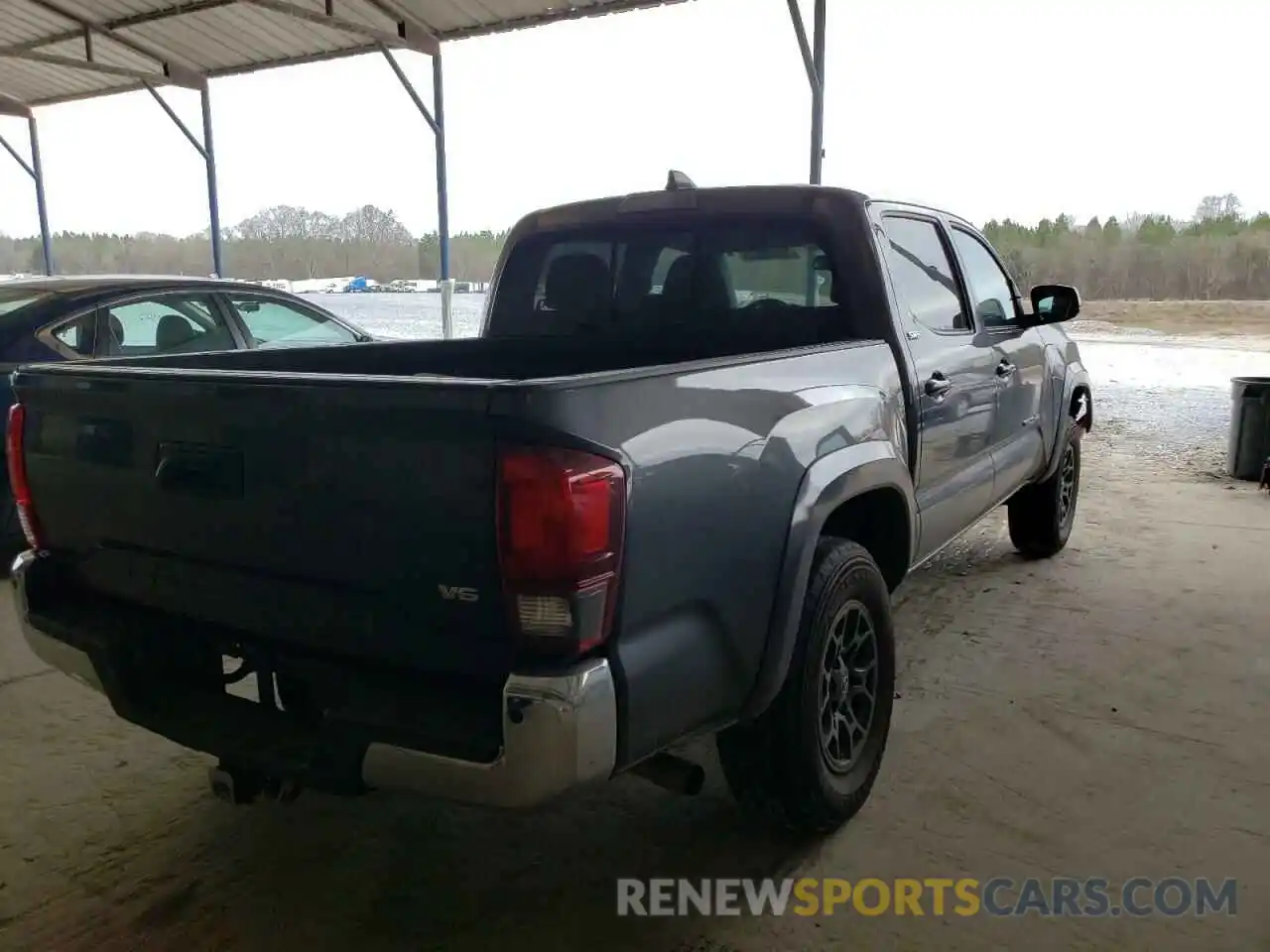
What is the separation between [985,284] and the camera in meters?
4.26

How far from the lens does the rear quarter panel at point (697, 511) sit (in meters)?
1.74

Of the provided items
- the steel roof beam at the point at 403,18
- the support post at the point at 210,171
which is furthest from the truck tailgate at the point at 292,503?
the support post at the point at 210,171

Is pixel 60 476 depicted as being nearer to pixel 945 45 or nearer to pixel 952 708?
pixel 952 708

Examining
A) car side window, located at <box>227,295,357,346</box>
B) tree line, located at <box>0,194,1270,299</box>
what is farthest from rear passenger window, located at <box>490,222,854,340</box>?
tree line, located at <box>0,194,1270,299</box>

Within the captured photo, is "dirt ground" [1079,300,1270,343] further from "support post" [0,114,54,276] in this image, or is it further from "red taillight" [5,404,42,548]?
"support post" [0,114,54,276]

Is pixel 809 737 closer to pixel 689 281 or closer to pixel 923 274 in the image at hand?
pixel 689 281

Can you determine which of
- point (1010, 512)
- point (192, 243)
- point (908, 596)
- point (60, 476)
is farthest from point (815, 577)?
point (192, 243)

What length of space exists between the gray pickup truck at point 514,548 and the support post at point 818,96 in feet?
17.9

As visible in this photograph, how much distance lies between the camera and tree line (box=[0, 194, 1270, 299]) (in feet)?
38.3

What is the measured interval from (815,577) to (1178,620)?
2.75 metres

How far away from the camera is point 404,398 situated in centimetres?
169

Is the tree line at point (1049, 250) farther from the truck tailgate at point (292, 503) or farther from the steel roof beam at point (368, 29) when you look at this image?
the truck tailgate at point (292, 503)

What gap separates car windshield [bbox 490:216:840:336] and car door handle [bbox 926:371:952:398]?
418mm

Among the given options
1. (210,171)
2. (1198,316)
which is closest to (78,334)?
(210,171)
